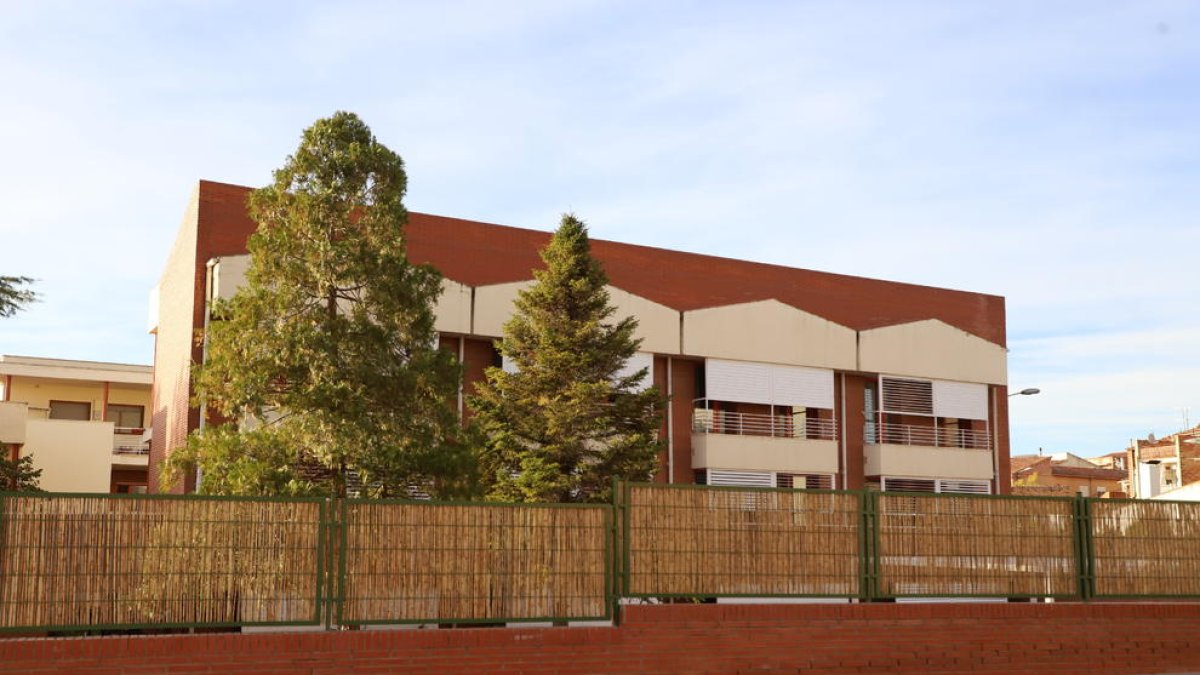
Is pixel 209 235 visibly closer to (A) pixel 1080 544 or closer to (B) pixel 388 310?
(B) pixel 388 310

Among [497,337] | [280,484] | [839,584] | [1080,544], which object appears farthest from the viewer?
[497,337]

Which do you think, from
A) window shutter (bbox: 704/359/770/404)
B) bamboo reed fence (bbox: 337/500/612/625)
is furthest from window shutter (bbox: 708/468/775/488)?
bamboo reed fence (bbox: 337/500/612/625)

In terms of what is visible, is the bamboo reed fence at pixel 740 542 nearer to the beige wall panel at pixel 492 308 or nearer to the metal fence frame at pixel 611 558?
the metal fence frame at pixel 611 558

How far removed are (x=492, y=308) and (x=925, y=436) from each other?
1483 centimetres

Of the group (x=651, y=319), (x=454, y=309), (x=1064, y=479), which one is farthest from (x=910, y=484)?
(x=1064, y=479)

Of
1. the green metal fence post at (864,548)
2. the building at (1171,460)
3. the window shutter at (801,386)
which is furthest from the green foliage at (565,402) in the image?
the building at (1171,460)

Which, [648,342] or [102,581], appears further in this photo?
[648,342]

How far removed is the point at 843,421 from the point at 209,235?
1853cm

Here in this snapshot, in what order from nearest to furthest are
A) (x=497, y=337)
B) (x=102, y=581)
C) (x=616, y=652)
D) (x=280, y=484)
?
(x=102, y=581), (x=616, y=652), (x=280, y=484), (x=497, y=337)

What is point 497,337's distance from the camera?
3125cm

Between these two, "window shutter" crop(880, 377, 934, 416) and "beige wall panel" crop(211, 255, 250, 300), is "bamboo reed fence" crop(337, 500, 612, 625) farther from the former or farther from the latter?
"window shutter" crop(880, 377, 934, 416)

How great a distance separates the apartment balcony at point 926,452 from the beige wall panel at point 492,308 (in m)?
12.1

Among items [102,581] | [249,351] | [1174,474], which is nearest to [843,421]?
[249,351]

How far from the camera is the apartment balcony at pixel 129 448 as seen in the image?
136ft
